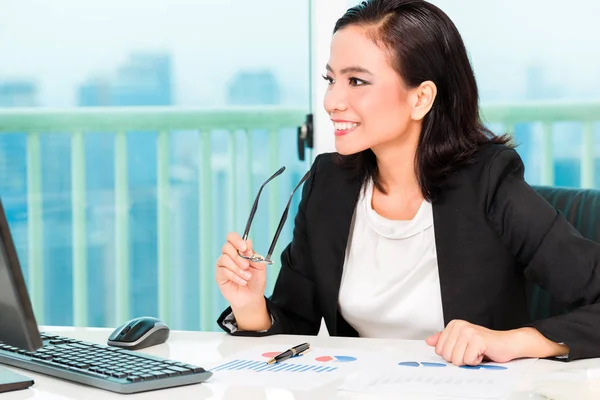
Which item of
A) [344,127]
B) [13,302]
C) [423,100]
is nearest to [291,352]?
[13,302]

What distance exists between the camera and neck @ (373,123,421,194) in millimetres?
1826

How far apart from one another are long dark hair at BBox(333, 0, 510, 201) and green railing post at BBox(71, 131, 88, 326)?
167 cm

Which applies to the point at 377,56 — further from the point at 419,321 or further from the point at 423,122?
the point at 419,321

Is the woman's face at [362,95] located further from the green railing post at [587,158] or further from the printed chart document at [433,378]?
the green railing post at [587,158]

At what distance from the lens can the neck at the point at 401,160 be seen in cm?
183

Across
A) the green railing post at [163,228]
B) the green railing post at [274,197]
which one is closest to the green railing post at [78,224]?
the green railing post at [163,228]

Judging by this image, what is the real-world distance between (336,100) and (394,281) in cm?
37

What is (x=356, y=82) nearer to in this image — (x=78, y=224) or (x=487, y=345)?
(x=487, y=345)

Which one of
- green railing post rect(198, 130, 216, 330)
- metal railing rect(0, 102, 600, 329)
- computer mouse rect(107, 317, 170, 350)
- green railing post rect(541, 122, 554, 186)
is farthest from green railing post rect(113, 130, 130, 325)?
computer mouse rect(107, 317, 170, 350)

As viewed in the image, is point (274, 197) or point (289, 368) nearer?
point (289, 368)

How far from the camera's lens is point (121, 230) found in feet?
10.8

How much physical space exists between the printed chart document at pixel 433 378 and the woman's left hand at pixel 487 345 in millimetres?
13

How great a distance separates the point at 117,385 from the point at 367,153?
90 cm

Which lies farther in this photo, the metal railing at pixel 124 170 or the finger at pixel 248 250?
the metal railing at pixel 124 170
